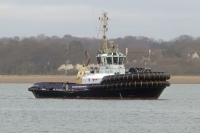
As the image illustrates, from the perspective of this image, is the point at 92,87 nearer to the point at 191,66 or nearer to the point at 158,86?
the point at 158,86

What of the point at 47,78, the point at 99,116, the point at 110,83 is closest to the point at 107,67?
the point at 110,83

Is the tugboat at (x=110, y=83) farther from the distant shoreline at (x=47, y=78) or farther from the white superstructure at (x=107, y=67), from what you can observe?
the distant shoreline at (x=47, y=78)

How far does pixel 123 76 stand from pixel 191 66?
271ft

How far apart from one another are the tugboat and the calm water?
2.01 feet

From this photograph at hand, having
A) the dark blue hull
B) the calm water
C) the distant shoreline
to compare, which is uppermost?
the distant shoreline

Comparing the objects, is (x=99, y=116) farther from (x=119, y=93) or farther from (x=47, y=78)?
(x=47, y=78)

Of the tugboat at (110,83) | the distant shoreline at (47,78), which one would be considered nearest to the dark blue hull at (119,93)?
the tugboat at (110,83)

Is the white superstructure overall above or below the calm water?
above

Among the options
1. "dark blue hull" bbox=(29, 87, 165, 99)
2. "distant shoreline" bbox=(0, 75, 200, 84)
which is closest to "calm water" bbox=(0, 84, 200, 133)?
"dark blue hull" bbox=(29, 87, 165, 99)

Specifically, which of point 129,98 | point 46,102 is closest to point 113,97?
point 129,98

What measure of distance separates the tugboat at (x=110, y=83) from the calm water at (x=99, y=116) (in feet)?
Result: 2.01

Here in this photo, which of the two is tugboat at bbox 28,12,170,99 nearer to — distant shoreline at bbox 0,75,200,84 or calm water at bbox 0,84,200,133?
calm water at bbox 0,84,200,133

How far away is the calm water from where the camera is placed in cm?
4557

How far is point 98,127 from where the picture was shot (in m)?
46.2
